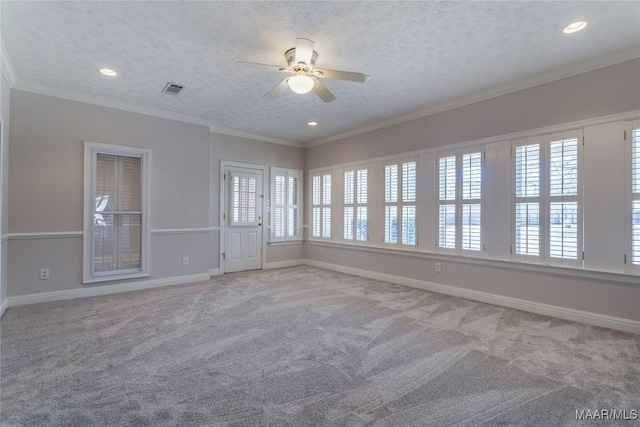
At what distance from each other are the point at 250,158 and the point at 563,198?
517cm

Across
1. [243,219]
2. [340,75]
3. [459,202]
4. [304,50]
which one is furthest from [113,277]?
[459,202]

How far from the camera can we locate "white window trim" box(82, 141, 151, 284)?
4359mm

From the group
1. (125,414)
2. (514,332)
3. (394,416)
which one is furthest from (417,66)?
(125,414)

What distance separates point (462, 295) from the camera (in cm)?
438

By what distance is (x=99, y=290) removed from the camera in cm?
447

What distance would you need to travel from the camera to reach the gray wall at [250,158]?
5941 millimetres

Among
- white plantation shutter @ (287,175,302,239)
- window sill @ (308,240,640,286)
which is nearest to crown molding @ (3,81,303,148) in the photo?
white plantation shutter @ (287,175,302,239)

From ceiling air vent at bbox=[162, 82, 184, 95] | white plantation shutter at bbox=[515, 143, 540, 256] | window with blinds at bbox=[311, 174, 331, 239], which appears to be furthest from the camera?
window with blinds at bbox=[311, 174, 331, 239]

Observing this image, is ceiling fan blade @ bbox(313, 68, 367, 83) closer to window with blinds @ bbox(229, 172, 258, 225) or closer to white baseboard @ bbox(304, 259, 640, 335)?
white baseboard @ bbox(304, 259, 640, 335)

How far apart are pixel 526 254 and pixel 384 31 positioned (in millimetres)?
3038

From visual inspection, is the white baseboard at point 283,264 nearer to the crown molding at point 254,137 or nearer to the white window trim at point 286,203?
the white window trim at point 286,203

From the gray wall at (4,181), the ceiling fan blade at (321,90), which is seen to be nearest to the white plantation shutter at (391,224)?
the ceiling fan blade at (321,90)

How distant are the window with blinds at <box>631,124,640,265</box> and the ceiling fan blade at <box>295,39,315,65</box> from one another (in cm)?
327

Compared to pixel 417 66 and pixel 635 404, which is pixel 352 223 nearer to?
pixel 417 66
